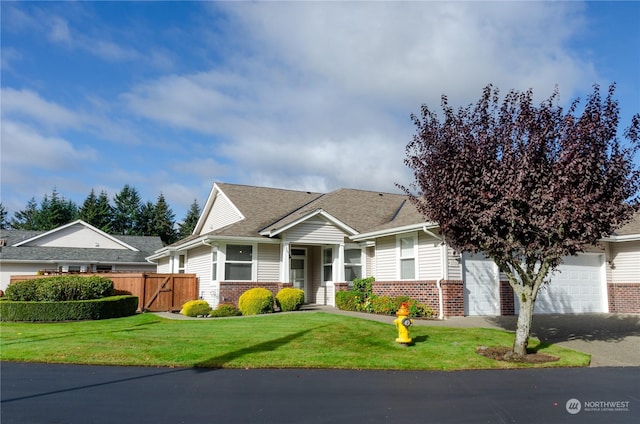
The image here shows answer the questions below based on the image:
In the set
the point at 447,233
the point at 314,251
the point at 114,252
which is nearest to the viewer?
the point at 447,233

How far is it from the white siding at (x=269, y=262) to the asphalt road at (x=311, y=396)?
432 inches

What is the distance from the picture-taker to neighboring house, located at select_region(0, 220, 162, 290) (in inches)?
1372

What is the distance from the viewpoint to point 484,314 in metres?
16.7

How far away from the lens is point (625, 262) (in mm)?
19344

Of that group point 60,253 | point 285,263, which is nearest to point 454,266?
point 285,263

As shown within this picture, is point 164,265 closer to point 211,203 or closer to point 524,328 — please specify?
point 211,203

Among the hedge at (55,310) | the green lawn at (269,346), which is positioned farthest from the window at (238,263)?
the green lawn at (269,346)

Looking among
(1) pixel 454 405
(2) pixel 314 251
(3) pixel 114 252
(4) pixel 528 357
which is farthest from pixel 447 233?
(3) pixel 114 252

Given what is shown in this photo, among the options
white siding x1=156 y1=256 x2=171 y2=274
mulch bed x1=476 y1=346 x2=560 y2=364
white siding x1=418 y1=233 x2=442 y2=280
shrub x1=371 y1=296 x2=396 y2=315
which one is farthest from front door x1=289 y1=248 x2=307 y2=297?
white siding x1=156 y1=256 x2=171 y2=274

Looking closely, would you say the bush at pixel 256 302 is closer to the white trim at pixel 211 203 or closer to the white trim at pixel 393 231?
the white trim at pixel 393 231

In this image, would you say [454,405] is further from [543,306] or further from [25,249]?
[25,249]

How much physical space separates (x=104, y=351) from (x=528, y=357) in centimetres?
913

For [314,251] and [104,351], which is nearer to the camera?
[104,351]

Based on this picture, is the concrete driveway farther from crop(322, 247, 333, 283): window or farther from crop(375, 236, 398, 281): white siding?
crop(322, 247, 333, 283): window
